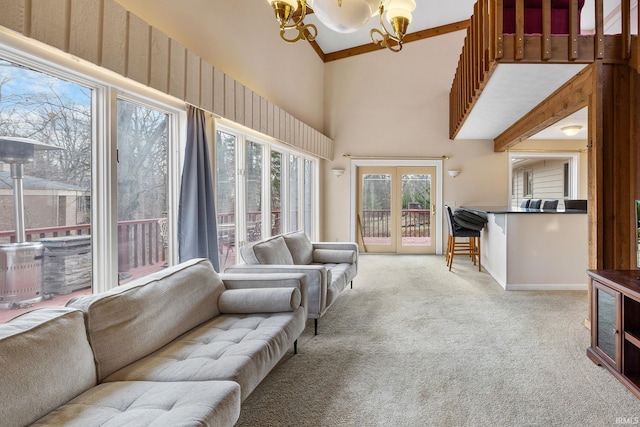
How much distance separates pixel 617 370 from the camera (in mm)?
2150

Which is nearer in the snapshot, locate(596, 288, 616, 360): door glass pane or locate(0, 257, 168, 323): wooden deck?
locate(0, 257, 168, 323): wooden deck

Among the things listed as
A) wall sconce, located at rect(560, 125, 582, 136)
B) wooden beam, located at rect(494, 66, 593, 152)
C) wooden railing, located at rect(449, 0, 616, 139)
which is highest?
wooden railing, located at rect(449, 0, 616, 139)

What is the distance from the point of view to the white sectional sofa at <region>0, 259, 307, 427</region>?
1.23 m

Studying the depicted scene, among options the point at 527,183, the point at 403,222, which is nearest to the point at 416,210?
the point at 403,222

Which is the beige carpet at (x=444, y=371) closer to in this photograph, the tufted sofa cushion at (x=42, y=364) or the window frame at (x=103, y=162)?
the tufted sofa cushion at (x=42, y=364)

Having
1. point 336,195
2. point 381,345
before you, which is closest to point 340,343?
point 381,345

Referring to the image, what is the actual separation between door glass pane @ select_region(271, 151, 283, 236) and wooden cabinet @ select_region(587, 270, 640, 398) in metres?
3.84

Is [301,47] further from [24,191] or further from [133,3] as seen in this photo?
[24,191]

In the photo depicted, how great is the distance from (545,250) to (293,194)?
3.80 meters

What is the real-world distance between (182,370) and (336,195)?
5941mm

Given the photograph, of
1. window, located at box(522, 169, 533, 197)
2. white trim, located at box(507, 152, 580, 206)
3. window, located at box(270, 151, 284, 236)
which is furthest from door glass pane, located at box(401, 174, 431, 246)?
window, located at box(522, 169, 533, 197)

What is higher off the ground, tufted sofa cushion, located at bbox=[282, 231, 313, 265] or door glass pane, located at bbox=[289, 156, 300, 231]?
door glass pane, located at bbox=[289, 156, 300, 231]

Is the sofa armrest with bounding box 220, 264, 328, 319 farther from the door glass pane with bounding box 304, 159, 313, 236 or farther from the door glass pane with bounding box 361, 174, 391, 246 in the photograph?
the door glass pane with bounding box 361, 174, 391, 246

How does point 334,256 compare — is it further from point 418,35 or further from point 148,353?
point 418,35
